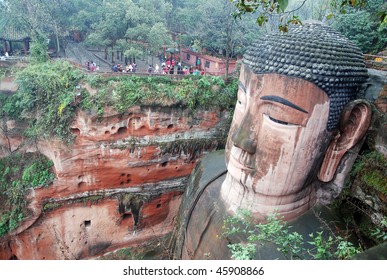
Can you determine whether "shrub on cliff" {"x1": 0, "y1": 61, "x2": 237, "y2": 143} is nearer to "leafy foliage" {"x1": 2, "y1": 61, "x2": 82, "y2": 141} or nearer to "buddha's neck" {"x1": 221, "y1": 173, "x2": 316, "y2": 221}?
"leafy foliage" {"x1": 2, "y1": 61, "x2": 82, "y2": 141}

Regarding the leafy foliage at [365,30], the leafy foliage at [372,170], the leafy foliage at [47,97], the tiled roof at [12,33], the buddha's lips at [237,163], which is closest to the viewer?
the leafy foliage at [372,170]

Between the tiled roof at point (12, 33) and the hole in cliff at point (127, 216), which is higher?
the tiled roof at point (12, 33)

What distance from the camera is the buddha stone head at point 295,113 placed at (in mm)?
4371

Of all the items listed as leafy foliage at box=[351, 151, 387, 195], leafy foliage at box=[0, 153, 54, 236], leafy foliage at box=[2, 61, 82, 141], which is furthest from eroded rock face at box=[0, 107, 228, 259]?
leafy foliage at box=[351, 151, 387, 195]

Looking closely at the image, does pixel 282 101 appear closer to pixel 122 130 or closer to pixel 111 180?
pixel 122 130

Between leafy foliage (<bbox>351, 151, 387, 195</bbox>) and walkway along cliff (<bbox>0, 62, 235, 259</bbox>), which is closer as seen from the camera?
leafy foliage (<bbox>351, 151, 387, 195</bbox>)

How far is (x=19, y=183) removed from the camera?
981cm

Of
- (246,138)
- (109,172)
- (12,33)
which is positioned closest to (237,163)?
(246,138)

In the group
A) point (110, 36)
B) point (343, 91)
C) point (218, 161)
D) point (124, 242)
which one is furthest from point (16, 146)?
point (343, 91)

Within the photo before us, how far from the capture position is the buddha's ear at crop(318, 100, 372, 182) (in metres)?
4.60

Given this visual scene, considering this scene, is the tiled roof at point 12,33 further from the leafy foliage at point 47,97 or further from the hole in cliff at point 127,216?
the hole in cliff at point 127,216

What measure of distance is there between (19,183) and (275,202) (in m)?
8.53

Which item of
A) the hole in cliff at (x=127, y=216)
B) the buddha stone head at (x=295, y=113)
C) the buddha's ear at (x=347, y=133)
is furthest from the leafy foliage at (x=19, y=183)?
the buddha's ear at (x=347, y=133)

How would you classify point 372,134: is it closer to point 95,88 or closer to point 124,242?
point 95,88
